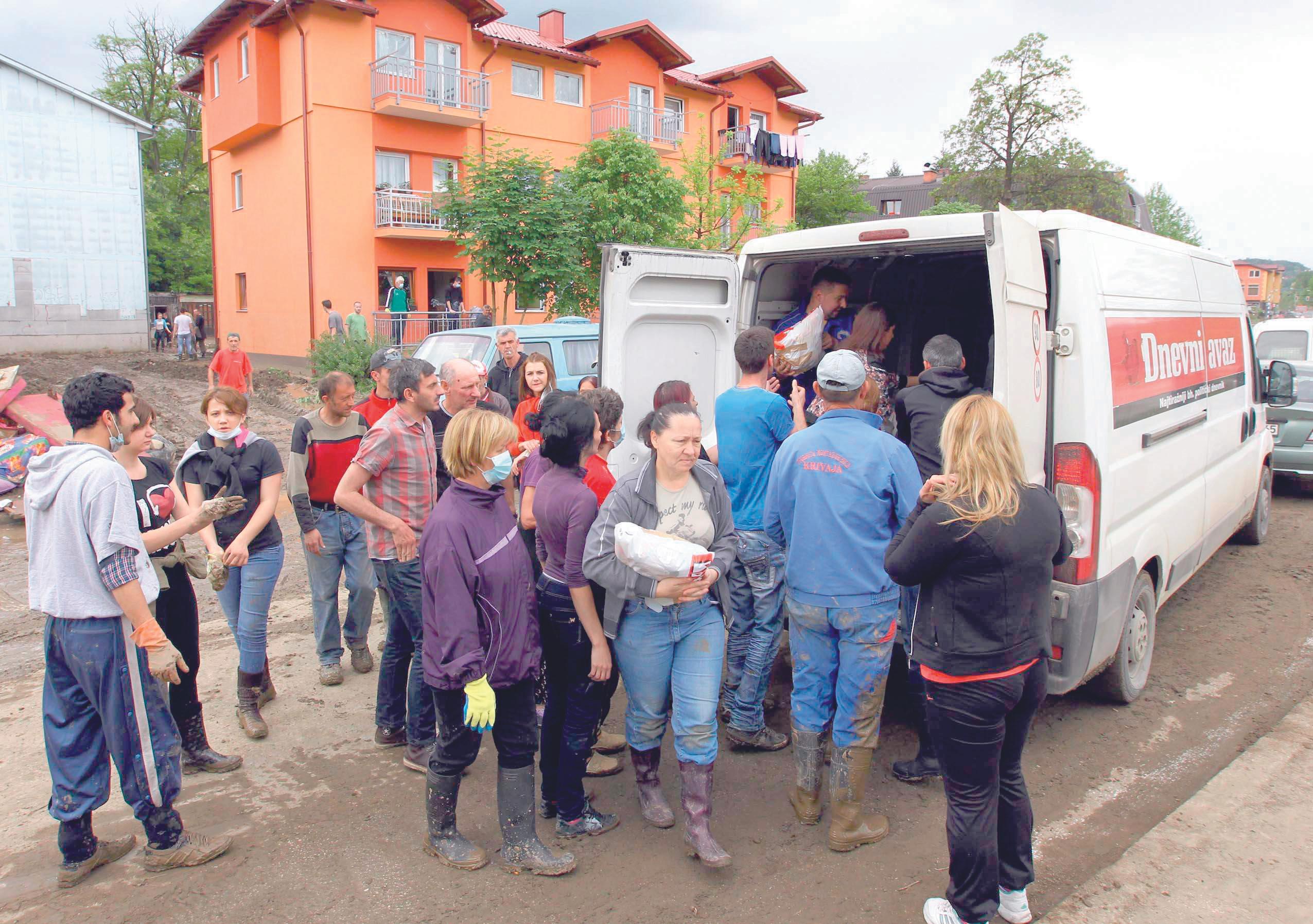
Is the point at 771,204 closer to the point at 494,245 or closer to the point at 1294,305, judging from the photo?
the point at 494,245

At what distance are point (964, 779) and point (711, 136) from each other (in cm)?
3075

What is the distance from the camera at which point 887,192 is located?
68500mm

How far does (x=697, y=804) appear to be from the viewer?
11.4 feet

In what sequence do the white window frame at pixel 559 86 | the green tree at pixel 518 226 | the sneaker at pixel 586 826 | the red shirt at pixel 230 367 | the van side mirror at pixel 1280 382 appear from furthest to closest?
1. the white window frame at pixel 559 86
2. the green tree at pixel 518 226
3. the red shirt at pixel 230 367
4. the van side mirror at pixel 1280 382
5. the sneaker at pixel 586 826

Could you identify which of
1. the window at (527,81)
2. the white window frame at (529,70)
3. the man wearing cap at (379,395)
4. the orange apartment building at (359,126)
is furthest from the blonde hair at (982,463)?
the window at (527,81)

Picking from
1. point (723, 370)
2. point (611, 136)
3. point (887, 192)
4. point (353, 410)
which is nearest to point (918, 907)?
point (723, 370)

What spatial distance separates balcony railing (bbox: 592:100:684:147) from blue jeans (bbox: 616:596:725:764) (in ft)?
80.3

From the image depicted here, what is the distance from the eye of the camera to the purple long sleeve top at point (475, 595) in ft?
10.5

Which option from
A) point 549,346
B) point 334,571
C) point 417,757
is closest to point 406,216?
point 549,346

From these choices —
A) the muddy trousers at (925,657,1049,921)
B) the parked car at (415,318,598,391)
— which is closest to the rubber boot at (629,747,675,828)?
the muddy trousers at (925,657,1049,921)

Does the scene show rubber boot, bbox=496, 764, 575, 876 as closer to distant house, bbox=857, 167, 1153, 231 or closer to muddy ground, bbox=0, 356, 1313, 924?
muddy ground, bbox=0, 356, 1313, 924

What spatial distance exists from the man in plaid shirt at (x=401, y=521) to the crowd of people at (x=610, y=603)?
13mm

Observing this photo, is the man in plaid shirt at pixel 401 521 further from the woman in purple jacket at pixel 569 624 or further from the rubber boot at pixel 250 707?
the woman in purple jacket at pixel 569 624

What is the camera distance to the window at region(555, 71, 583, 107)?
88.0 feet
